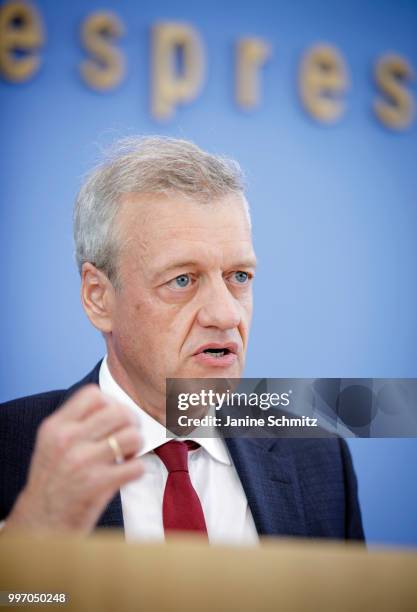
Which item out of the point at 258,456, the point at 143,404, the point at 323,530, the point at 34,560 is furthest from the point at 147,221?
the point at 34,560

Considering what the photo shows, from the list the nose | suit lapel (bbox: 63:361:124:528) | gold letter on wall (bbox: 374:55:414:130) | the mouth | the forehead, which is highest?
gold letter on wall (bbox: 374:55:414:130)

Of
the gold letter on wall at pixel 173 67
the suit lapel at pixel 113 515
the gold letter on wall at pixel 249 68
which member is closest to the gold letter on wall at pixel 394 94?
the gold letter on wall at pixel 249 68

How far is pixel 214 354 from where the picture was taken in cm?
112

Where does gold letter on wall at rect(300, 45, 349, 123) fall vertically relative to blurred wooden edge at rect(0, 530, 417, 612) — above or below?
above

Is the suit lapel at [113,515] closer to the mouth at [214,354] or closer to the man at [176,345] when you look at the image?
the man at [176,345]

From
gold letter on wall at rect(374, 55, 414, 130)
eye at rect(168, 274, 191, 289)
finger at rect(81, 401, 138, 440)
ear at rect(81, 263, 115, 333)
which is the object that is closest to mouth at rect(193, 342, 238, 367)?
eye at rect(168, 274, 191, 289)

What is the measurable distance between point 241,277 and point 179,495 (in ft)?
1.14

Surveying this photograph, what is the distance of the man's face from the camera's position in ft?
3.71

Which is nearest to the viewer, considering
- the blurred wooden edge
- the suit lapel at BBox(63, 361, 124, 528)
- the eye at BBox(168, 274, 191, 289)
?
the blurred wooden edge

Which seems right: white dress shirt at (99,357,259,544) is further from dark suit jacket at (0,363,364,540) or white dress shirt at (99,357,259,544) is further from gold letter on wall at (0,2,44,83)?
gold letter on wall at (0,2,44,83)

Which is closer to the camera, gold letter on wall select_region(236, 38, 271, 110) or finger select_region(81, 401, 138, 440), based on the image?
finger select_region(81, 401, 138, 440)

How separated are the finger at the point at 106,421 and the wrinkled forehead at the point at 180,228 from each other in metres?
0.41

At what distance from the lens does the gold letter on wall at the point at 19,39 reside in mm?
1502

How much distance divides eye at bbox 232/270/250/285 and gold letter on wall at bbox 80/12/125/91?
0.55m
